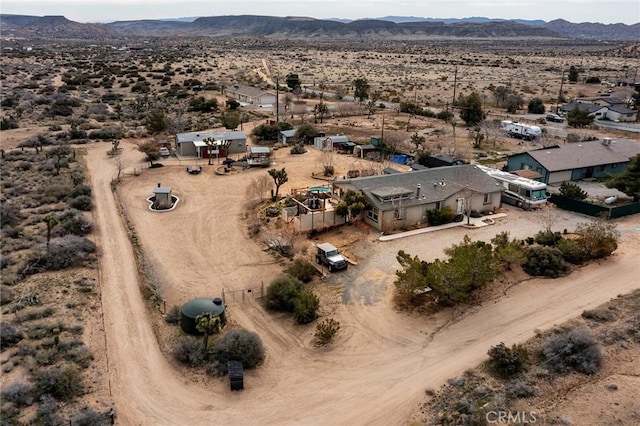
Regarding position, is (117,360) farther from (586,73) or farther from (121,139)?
(586,73)

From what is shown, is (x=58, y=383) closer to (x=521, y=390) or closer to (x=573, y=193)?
(x=521, y=390)

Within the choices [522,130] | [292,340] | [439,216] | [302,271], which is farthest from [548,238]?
[522,130]

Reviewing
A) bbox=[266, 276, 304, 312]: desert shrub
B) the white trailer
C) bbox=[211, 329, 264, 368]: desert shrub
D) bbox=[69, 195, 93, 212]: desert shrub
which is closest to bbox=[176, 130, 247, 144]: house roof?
bbox=[69, 195, 93, 212]: desert shrub

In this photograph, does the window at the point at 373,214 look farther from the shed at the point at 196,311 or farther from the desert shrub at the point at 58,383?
the desert shrub at the point at 58,383

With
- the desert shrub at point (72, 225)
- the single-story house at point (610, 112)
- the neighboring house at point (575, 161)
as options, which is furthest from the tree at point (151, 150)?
the single-story house at point (610, 112)

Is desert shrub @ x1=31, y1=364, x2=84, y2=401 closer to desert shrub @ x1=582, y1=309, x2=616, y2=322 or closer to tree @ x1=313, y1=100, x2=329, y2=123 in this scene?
desert shrub @ x1=582, y1=309, x2=616, y2=322

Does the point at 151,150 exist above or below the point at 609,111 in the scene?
below
